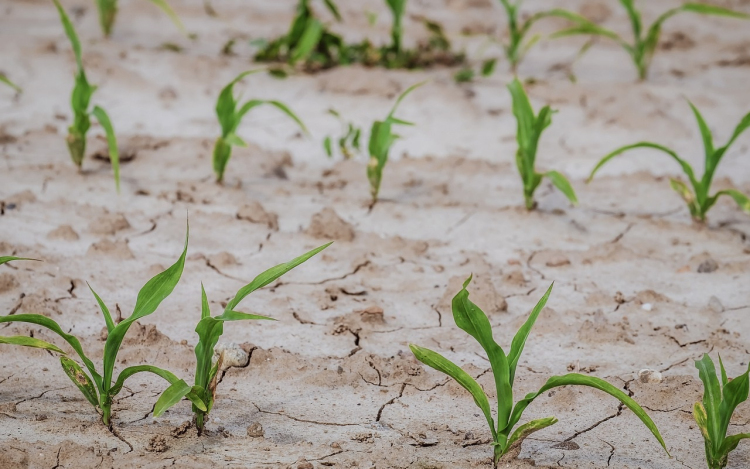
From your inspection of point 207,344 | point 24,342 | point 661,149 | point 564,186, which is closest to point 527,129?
point 564,186

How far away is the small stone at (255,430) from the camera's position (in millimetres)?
1886

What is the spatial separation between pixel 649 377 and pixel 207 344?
1158 mm

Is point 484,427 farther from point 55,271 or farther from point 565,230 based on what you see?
point 55,271

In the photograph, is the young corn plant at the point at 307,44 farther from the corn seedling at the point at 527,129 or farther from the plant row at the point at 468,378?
the plant row at the point at 468,378

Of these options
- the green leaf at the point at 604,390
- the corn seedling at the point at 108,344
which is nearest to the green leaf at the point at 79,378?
the corn seedling at the point at 108,344

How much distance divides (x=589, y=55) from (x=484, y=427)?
328cm

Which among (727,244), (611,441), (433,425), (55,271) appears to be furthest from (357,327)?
(727,244)

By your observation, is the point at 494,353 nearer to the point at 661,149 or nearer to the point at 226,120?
the point at 661,149

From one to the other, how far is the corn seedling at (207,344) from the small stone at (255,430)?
105 millimetres

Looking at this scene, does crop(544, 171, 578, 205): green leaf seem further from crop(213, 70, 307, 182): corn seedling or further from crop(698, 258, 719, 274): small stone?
crop(213, 70, 307, 182): corn seedling

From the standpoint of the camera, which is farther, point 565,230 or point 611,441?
point 565,230

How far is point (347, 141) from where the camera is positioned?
3.72 meters

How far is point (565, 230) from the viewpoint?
119 inches

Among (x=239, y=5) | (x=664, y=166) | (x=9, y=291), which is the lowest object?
(x=9, y=291)
